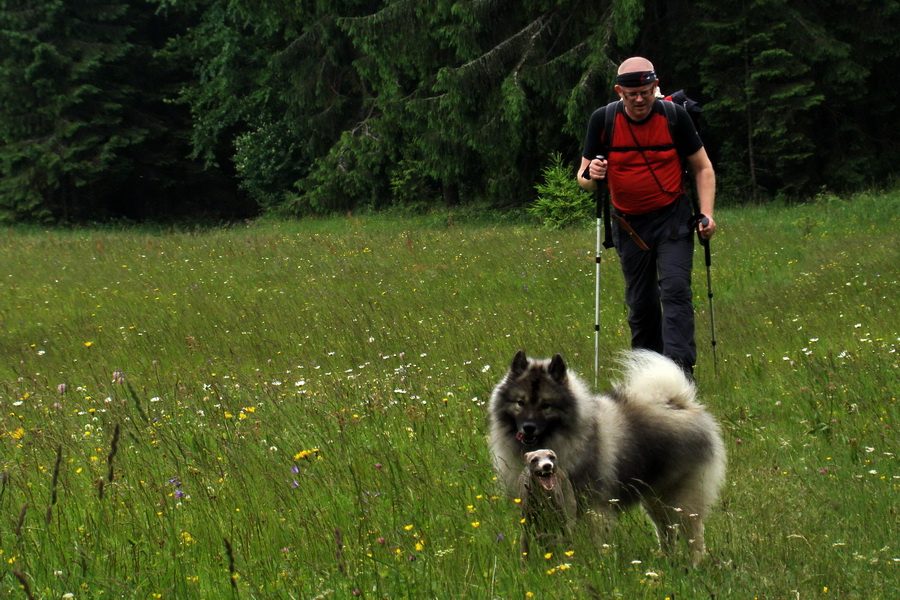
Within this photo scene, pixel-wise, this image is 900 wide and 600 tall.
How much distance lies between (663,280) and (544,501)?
252 centimetres

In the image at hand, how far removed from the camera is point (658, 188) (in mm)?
5766

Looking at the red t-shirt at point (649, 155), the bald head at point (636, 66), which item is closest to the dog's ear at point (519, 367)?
the red t-shirt at point (649, 155)

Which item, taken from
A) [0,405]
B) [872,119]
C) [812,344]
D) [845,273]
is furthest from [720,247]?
[872,119]

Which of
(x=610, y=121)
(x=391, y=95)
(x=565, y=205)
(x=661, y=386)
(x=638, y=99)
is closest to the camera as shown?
(x=661, y=386)

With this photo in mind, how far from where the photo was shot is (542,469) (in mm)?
3615

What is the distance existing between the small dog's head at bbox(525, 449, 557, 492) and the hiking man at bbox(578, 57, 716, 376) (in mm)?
2235

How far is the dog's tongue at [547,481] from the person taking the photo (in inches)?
143

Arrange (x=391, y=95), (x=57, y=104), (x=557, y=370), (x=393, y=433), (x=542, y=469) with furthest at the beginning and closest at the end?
(x=57, y=104), (x=391, y=95), (x=393, y=433), (x=557, y=370), (x=542, y=469)

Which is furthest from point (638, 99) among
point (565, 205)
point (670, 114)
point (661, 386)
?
point (565, 205)

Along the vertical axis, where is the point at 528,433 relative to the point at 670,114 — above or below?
below

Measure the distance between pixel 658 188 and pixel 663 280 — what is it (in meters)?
0.58

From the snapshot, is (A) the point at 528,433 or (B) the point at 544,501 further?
(A) the point at 528,433

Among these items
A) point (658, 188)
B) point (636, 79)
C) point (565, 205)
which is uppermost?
point (636, 79)

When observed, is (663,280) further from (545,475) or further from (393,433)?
(545,475)
